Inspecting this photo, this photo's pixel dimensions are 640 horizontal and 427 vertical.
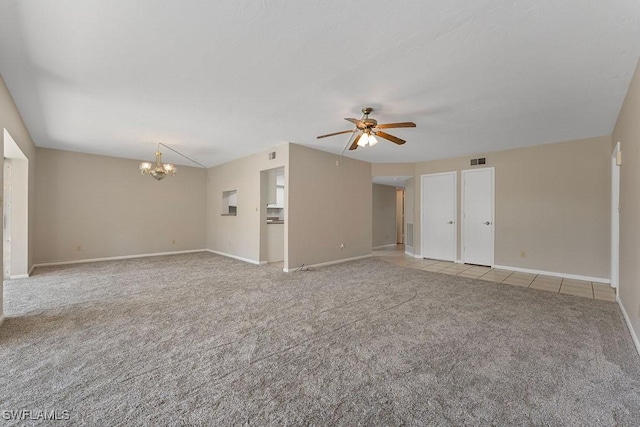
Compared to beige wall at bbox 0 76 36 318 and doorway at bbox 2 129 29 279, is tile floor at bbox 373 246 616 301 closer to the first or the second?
beige wall at bbox 0 76 36 318

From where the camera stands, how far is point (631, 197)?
2.72 m

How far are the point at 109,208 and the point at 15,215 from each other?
1911 millimetres

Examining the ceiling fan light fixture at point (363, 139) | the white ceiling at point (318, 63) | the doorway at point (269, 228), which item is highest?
the white ceiling at point (318, 63)

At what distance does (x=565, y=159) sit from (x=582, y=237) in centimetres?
141

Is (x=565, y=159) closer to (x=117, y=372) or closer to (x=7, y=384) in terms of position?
(x=117, y=372)

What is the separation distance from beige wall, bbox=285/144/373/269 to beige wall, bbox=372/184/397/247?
2.07 meters

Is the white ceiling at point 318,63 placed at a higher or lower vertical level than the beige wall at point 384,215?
higher

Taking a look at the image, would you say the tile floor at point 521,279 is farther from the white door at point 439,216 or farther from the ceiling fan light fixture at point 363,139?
the ceiling fan light fixture at point 363,139

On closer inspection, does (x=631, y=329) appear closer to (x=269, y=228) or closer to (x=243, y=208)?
(x=269, y=228)

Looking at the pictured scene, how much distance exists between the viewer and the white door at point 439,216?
654 cm

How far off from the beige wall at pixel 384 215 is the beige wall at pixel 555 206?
372 centimetres

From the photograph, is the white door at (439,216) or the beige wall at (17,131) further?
the white door at (439,216)

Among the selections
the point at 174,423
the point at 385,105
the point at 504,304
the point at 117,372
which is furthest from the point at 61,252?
the point at 504,304

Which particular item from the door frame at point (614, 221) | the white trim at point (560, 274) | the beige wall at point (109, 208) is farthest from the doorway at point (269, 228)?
the door frame at point (614, 221)
